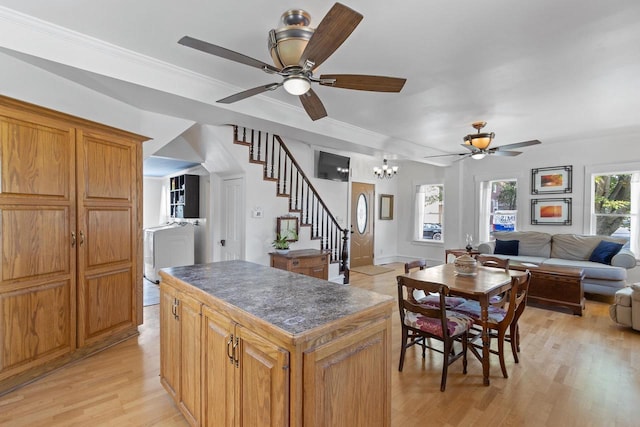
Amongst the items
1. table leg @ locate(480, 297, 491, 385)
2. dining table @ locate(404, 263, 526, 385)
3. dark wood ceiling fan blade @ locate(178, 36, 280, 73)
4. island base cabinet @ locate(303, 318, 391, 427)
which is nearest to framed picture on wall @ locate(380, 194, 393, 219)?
dining table @ locate(404, 263, 526, 385)

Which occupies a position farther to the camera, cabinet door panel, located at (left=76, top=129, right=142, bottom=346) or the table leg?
cabinet door panel, located at (left=76, top=129, right=142, bottom=346)

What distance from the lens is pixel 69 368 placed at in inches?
106

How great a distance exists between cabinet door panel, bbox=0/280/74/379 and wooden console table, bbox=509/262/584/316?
516 cm

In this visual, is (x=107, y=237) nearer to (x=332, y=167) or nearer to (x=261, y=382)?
(x=261, y=382)

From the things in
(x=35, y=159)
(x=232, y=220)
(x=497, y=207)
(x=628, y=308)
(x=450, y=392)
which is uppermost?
(x=35, y=159)

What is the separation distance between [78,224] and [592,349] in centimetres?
506

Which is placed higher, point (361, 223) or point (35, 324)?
point (361, 223)

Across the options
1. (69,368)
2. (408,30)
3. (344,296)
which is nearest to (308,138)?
(408,30)

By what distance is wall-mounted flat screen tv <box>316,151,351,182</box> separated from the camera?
252 inches

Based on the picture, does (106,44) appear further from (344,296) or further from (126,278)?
(344,296)

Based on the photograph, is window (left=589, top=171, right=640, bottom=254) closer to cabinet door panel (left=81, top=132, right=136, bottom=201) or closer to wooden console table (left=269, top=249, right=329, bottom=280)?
wooden console table (left=269, top=249, right=329, bottom=280)

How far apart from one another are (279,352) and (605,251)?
5.92 metres

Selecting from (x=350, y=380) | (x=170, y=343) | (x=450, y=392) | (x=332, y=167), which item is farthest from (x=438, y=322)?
(x=332, y=167)

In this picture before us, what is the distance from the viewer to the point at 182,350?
1.90 metres
